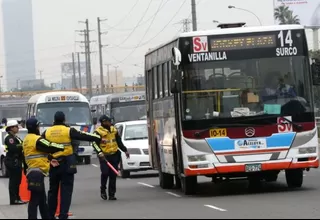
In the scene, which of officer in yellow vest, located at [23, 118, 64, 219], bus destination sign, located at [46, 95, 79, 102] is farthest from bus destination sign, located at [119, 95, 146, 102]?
officer in yellow vest, located at [23, 118, 64, 219]

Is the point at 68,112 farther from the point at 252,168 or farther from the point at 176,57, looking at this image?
the point at 252,168

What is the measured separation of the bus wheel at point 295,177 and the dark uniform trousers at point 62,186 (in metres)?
6.89

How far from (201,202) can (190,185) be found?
1889 mm

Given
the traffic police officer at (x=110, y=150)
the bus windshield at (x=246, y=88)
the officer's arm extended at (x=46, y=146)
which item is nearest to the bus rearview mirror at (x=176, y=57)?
the bus windshield at (x=246, y=88)

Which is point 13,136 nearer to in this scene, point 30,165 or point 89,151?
point 30,165

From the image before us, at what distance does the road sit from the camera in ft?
49.8

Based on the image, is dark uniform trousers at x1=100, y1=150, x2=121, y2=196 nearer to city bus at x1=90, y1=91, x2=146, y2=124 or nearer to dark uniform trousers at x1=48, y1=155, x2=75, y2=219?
dark uniform trousers at x1=48, y1=155, x2=75, y2=219

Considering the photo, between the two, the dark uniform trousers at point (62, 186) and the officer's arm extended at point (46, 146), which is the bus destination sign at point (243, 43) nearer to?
the dark uniform trousers at point (62, 186)

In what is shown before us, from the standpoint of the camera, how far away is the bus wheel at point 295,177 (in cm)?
2017

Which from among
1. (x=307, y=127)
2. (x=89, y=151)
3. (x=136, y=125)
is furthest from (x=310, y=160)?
(x=89, y=151)

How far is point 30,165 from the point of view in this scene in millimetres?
14141

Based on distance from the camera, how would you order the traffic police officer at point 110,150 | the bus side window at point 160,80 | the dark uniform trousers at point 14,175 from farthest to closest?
1. the bus side window at point 160,80
2. the dark uniform trousers at point 14,175
3. the traffic police officer at point 110,150

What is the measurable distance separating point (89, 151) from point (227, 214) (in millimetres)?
22764

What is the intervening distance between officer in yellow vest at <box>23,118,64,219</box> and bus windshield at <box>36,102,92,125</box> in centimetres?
2385
